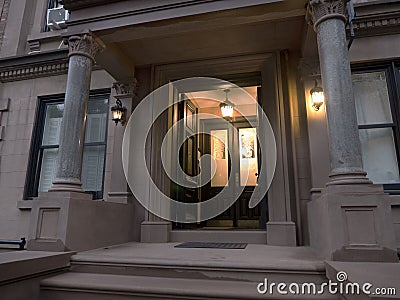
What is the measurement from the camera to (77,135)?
330 centimetres

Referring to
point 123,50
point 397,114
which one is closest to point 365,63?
point 397,114

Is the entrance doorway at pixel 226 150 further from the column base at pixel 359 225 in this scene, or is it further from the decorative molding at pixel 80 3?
the column base at pixel 359 225

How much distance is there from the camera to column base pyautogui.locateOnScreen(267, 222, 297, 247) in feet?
11.8

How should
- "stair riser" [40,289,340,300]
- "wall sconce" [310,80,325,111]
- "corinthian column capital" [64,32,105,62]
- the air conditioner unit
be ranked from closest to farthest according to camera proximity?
1. "stair riser" [40,289,340,300]
2. "corinthian column capital" [64,32,105,62]
3. "wall sconce" [310,80,325,111]
4. the air conditioner unit

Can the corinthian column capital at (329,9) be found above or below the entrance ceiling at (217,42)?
below

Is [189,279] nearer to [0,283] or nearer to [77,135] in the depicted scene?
[0,283]

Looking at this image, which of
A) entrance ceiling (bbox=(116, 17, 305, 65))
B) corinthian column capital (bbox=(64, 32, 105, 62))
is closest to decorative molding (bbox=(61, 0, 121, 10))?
corinthian column capital (bbox=(64, 32, 105, 62))

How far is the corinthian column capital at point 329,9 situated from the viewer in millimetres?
2842

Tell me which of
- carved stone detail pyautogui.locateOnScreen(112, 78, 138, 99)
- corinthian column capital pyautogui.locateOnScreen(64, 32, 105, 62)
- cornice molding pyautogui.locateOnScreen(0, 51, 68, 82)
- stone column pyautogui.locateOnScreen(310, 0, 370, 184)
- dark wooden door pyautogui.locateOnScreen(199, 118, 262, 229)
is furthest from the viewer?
dark wooden door pyautogui.locateOnScreen(199, 118, 262, 229)

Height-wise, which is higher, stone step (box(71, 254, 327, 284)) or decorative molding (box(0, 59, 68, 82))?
decorative molding (box(0, 59, 68, 82))

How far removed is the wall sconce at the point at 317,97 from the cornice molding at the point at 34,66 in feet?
12.7

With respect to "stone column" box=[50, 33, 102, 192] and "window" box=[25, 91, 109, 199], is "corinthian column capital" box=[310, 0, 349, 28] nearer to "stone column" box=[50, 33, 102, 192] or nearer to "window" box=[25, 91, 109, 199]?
"stone column" box=[50, 33, 102, 192]

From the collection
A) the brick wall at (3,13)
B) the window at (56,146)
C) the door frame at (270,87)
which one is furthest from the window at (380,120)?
the brick wall at (3,13)

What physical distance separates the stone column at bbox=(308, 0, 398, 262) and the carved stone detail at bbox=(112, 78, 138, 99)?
2.71 meters
